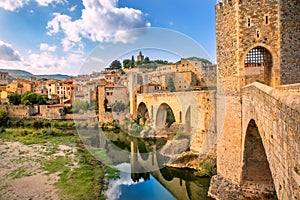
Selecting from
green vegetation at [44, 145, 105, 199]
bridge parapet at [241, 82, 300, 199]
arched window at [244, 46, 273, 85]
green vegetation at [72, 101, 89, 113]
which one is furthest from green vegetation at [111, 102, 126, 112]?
bridge parapet at [241, 82, 300, 199]

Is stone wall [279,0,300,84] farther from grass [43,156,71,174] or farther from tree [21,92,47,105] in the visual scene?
tree [21,92,47,105]

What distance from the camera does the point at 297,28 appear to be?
5508mm

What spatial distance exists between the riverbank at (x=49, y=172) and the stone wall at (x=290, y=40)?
22.6 ft

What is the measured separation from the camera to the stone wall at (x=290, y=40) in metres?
5.47

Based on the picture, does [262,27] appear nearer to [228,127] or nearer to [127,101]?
[228,127]

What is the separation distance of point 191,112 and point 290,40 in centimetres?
658

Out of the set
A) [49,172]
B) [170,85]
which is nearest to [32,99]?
[170,85]

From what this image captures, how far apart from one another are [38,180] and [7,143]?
9.72 metres

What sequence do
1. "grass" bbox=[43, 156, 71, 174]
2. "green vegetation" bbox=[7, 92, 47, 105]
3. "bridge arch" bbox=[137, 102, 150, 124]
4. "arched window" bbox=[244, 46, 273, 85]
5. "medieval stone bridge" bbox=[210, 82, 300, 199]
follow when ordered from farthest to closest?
"green vegetation" bbox=[7, 92, 47, 105]
"bridge arch" bbox=[137, 102, 150, 124]
"grass" bbox=[43, 156, 71, 174]
"arched window" bbox=[244, 46, 273, 85]
"medieval stone bridge" bbox=[210, 82, 300, 199]

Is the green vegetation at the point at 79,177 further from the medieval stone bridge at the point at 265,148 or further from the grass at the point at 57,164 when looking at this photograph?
the medieval stone bridge at the point at 265,148

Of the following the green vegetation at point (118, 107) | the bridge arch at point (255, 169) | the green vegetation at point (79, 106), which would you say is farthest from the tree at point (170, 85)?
the bridge arch at point (255, 169)

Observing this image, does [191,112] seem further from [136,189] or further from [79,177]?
[79,177]

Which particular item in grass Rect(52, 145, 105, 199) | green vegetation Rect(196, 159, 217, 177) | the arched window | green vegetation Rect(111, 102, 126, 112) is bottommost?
grass Rect(52, 145, 105, 199)

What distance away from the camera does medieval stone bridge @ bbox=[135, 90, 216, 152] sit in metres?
9.79
